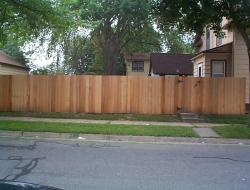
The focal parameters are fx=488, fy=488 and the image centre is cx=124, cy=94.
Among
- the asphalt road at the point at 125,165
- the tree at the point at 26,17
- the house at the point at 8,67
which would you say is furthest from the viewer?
the house at the point at 8,67

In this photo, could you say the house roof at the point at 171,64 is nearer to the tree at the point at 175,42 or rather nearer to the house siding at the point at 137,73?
the tree at the point at 175,42

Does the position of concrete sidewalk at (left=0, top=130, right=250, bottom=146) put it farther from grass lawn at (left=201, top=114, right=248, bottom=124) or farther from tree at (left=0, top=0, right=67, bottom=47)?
tree at (left=0, top=0, right=67, bottom=47)

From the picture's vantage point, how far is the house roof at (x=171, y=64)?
45750 millimetres

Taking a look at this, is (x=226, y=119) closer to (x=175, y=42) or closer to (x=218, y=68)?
(x=218, y=68)

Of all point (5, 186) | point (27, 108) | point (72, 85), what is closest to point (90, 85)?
point (72, 85)

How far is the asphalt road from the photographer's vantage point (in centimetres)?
806

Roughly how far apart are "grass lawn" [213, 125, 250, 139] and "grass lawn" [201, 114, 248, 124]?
239cm

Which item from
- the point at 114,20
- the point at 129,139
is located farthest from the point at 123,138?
the point at 114,20

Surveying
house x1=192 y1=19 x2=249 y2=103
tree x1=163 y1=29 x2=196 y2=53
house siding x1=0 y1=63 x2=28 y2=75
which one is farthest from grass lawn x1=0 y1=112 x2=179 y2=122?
tree x1=163 y1=29 x2=196 y2=53

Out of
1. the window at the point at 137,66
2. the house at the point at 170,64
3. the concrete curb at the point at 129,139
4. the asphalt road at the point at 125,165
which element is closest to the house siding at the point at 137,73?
the window at the point at 137,66

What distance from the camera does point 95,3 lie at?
32.4 meters

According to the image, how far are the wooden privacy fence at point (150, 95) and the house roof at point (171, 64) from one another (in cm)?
2313

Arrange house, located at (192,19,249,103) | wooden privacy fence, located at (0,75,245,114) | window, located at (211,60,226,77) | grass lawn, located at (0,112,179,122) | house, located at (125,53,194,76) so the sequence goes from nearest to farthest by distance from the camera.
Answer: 1. grass lawn, located at (0,112,179,122)
2. wooden privacy fence, located at (0,75,245,114)
3. house, located at (192,19,249,103)
4. window, located at (211,60,226,77)
5. house, located at (125,53,194,76)

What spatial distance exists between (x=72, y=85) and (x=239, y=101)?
7500 mm
